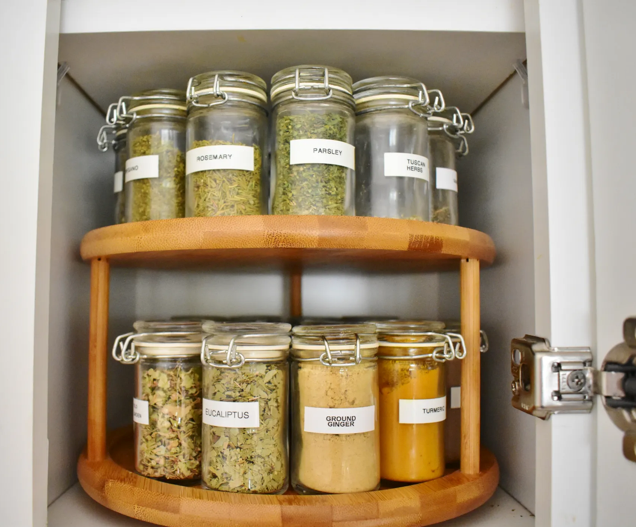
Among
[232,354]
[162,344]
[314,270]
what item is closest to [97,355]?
[162,344]

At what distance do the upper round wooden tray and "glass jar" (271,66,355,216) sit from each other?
54 millimetres

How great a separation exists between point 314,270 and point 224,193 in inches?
14.6

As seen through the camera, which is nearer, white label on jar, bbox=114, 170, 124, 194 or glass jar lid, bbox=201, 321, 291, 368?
glass jar lid, bbox=201, 321, 291, 368

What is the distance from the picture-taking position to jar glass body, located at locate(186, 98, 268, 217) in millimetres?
658

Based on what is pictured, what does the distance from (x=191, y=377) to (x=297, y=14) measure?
507 mm

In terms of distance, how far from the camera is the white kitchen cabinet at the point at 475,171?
531 millimetres

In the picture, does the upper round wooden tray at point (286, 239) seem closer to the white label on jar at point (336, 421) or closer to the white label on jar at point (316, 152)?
the white label on jar at point (316, 152)

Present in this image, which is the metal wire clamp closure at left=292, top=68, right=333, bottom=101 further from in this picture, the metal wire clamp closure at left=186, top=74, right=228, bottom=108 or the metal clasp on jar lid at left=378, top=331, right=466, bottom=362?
the metal clasp on jar lid at left=378, top=331, right=466, bottom=362

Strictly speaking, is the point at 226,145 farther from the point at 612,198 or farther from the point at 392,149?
the point at 612,198

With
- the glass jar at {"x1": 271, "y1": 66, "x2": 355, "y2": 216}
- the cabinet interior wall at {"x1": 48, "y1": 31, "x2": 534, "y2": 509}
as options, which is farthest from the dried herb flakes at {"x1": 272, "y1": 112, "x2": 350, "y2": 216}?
the cabinet interior wall at {"x1": 48, "y1": 31, "x2": 534, "y2": 509}

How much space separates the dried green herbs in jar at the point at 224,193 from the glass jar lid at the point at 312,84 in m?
0.11

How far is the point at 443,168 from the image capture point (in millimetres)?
820

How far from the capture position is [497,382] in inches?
33.0

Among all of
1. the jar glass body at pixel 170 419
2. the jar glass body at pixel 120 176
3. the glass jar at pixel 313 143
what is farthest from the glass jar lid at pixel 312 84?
the jar glass body at pixel 170 419
